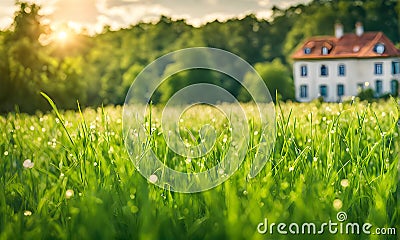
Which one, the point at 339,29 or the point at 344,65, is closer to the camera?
the point at 344,65

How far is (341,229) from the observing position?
1.81 m

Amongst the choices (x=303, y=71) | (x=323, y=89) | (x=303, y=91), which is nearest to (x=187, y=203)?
(x=303, y=91)

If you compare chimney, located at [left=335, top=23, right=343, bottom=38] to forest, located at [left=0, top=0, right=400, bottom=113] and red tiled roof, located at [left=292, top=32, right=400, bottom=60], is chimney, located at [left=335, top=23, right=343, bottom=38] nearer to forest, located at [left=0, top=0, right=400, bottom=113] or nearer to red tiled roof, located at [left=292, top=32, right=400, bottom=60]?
red tiled roof, located at [left=292, top=32, right=400, bottom=60]

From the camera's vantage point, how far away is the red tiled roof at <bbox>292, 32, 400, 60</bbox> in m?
29.2

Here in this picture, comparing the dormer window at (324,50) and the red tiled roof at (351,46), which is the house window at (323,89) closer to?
the red tiled roof at (351,46)

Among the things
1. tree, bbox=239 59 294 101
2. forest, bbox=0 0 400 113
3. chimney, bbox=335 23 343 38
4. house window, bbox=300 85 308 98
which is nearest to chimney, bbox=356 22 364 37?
forest, bbox=0 0 400 113

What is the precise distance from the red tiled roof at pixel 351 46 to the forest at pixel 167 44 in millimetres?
909

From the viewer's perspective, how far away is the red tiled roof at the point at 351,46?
29.2m

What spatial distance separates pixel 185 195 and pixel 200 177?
16 cm

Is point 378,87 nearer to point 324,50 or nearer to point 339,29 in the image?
point 339,29

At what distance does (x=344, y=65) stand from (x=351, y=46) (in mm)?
1102

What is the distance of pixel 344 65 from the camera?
31.9 meters

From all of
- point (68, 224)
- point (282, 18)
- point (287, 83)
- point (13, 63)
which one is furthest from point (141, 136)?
point (282, 18)

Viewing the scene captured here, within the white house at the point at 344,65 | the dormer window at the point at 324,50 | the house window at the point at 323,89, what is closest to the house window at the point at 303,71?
the white house at the point at 344,65
